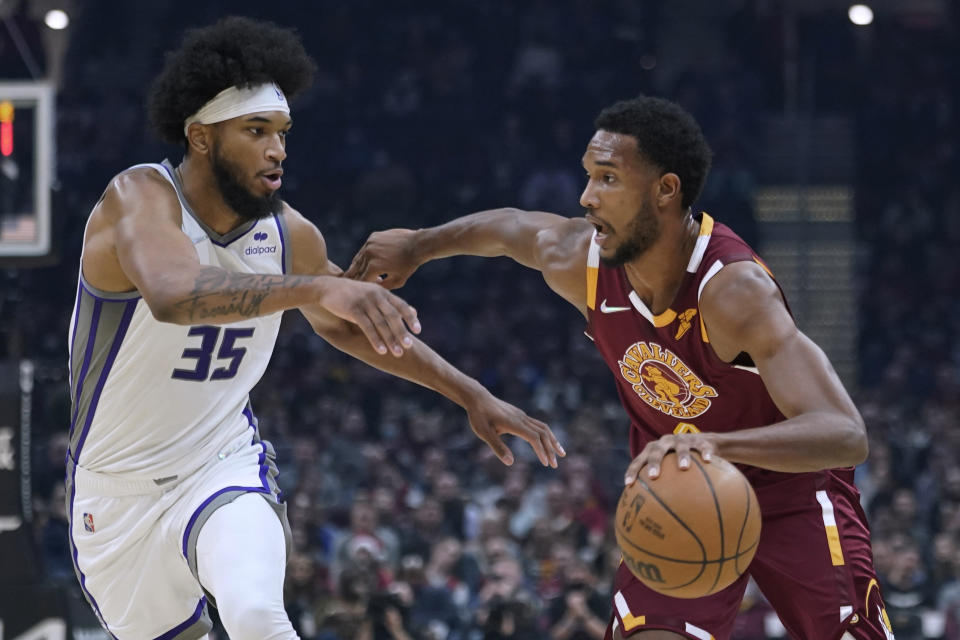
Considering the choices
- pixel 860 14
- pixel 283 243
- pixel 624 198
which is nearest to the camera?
pixel 624 198

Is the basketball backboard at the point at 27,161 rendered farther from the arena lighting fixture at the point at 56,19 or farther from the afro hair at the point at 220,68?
the arena lighting fixture at the point at 56,19

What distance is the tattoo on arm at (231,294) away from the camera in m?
3.70

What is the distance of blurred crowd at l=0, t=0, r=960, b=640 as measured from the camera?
897cm

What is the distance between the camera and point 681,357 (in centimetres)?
419

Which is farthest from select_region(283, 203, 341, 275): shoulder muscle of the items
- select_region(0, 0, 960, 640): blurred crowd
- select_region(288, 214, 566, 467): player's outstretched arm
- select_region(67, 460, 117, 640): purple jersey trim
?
select_region(0, 0, 960, 640): blurred crowd

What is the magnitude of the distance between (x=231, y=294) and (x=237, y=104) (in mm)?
867

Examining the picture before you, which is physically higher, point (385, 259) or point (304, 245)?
Answer: point (304, 245)

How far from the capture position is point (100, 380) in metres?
4.26

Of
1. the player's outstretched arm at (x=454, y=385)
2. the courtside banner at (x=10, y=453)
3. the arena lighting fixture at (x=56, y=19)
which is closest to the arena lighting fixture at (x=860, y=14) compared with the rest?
the arena lighting fixture at (x=56, y=19)

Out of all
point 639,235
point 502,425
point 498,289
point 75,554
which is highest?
point 639,235

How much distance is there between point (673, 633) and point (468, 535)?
588cm

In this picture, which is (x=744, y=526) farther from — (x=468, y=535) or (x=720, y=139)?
(x=720, y=139)

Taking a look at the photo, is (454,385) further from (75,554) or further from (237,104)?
(75,554)

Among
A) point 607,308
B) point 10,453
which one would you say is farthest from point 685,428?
point 10,453
